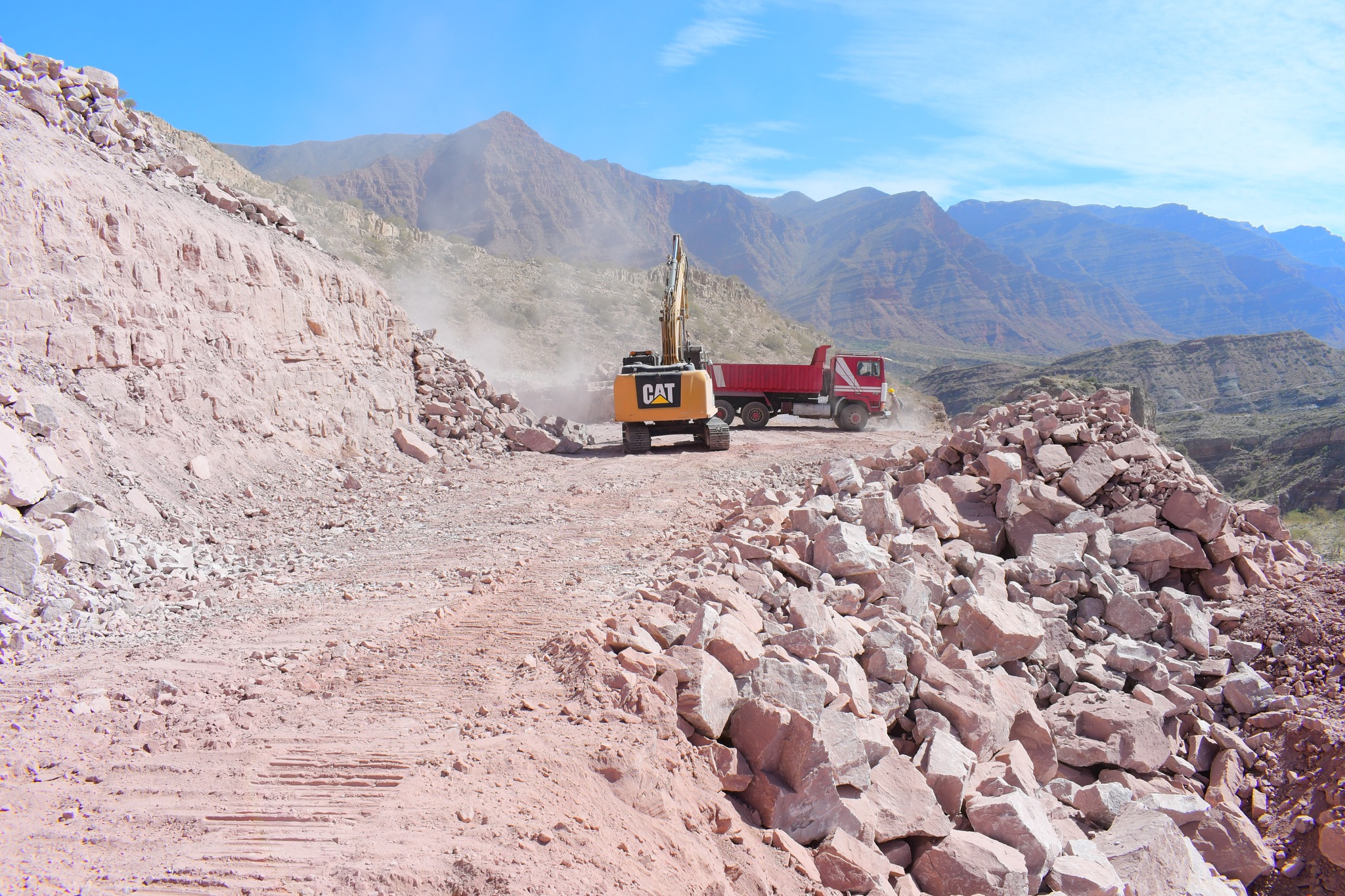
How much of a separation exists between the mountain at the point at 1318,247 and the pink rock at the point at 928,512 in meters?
229

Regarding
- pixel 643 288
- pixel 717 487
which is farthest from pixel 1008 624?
pixel 643 288

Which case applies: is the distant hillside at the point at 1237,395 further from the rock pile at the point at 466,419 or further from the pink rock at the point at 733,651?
the pink rock at the point at 733,651

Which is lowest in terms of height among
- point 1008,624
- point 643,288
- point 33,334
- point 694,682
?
point 1008,624

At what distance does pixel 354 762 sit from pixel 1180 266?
18441cm

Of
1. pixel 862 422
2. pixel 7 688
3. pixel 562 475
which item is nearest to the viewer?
pixel 7 688

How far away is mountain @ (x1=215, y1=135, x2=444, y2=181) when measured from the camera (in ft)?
368

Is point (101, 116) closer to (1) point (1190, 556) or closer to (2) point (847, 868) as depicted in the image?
(2) point (847, 868)

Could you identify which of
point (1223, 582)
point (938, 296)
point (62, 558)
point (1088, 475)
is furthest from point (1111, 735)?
point (938, 296)

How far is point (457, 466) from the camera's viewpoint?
39.1 feet

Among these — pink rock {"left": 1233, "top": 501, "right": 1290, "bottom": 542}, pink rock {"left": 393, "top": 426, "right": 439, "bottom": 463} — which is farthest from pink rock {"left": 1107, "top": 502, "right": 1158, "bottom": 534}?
pink rock {"left": 393, "top": 426, "right": 439, "bottom": 463}

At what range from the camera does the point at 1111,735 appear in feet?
18.7

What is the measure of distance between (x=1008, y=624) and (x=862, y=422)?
14159mm

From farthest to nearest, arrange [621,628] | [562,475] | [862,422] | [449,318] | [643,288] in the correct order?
[643,288] → [449,318] → [862,422] → [562,475] → [621,628]

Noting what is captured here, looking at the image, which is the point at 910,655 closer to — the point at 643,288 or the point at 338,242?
the point at 338,242
